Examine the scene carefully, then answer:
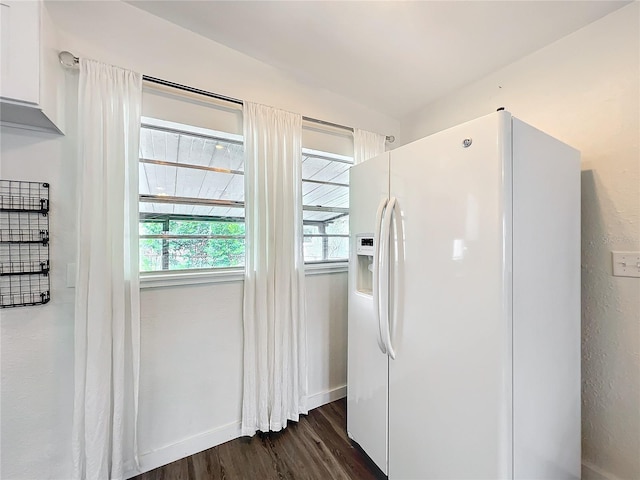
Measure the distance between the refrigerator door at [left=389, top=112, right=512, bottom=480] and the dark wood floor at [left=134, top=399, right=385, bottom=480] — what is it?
0.33m

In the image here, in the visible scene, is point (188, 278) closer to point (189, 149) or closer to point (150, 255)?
point (150, 255)

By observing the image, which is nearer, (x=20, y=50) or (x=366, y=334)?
(x=20, y=50)

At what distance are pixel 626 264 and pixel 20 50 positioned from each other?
2.86m

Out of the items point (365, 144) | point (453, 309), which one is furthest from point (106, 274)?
point (365, 144)

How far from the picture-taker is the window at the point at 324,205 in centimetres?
216

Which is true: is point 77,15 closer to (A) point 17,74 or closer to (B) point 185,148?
(A) point 17,74

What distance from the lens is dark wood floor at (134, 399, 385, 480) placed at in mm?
1481

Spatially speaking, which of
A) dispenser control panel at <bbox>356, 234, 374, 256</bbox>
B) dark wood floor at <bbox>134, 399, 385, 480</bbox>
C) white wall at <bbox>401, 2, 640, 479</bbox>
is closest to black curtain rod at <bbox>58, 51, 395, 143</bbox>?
dispenser control panel at <bbox>356, 234, 374, 256</bbox>

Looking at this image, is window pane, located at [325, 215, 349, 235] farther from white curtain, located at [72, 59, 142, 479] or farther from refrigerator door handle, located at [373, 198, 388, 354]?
white curtain, located at [72, 59, 142, 479]

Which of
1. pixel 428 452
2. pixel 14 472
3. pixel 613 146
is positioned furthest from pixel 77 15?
pixel 613 146

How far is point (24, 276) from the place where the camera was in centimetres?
122

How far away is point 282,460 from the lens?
1575 mm

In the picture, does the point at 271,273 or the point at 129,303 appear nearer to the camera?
the point at 129,303

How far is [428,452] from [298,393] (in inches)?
37.5
